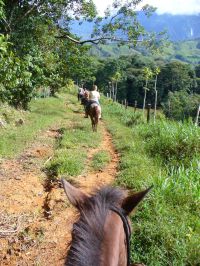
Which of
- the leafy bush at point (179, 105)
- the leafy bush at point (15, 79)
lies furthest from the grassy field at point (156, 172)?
the leafy bush at point (179, 105)

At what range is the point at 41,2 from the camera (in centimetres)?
1520

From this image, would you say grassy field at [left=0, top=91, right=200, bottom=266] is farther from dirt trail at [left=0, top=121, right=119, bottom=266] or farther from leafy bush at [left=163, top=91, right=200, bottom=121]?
leafy bush at [left=163, top=91, right=200, bottom=121]

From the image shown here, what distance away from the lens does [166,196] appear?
606 cm

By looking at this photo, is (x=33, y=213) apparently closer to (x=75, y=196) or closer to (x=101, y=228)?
(x=75, y=196)

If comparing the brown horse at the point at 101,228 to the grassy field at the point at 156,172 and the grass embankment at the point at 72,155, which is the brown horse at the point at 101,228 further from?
the grass embankment at the point at 72,155

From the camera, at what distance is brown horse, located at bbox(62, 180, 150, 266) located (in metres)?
1.74

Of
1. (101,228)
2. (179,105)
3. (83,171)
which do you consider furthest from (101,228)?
(179,105)

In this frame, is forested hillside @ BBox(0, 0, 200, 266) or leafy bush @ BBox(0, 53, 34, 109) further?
leafy bush @ BBox(0, 53, 34, 109)

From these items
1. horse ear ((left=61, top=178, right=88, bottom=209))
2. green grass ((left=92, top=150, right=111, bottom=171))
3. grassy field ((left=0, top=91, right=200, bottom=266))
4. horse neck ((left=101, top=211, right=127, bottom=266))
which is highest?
horse ear ((left=61, top=178, right=88, bottom=209))

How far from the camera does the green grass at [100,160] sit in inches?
341

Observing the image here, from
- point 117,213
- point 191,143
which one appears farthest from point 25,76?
point 117,213

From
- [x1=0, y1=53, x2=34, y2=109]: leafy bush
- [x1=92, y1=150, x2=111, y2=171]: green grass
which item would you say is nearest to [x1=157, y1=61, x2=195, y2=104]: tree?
[x1=0, y1=53, x2=34, y2=109]: leafy bush

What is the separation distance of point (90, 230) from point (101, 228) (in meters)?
0.06

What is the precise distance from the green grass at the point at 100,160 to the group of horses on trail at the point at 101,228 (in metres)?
6.46
